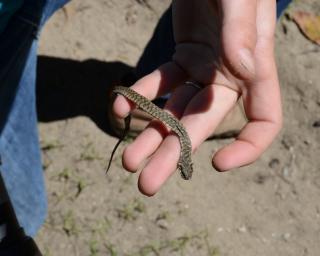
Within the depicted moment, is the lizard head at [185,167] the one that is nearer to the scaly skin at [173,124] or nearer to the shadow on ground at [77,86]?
the scaly skin at [173,124]

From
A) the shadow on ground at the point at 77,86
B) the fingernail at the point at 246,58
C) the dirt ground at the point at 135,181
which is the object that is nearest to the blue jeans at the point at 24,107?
the dirt ground at the point at 135,181

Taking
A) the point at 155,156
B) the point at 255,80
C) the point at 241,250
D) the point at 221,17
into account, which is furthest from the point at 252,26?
the point at 241,250

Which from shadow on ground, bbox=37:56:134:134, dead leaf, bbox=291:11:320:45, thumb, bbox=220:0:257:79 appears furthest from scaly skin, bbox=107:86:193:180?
dead leaf, bbox=291:11:320:45

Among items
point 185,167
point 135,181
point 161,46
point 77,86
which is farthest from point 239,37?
point 77,86

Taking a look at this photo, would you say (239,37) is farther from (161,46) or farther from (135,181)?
(135,181)

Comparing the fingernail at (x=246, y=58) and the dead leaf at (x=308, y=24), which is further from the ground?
the fingernail at (x=246, y=58)
